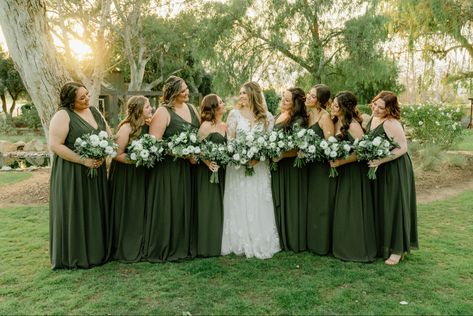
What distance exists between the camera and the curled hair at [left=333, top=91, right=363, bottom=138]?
5.60 m

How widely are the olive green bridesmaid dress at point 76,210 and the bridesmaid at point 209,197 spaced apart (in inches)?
48.5

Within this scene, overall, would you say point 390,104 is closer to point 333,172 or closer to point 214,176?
point 333,172

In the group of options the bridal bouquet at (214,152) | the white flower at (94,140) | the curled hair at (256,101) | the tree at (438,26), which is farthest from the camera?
the tree at (438,26)

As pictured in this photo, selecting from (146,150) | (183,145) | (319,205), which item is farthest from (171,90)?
(319,205)

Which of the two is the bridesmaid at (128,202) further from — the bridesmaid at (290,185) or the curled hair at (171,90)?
the bridesmaid at (290,185)

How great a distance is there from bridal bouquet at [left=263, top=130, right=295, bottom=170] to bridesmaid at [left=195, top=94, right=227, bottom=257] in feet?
2.04

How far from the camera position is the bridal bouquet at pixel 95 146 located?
5078mm

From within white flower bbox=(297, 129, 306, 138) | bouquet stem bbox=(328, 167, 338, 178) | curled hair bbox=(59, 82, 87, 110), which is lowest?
bouquet stem bbox=(328, 167, 338, 178)

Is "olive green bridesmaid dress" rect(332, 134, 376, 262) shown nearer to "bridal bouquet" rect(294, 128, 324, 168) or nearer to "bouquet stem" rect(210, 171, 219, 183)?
"bridal bouquet" rect(294, 128, 324, 168)

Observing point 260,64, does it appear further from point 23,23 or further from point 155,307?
point 155,307

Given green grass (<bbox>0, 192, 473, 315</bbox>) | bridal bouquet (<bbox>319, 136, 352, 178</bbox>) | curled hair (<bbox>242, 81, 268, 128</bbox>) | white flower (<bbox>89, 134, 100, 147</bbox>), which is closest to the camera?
green grass (<bbox>0, 192, 473, 315</bbox>)

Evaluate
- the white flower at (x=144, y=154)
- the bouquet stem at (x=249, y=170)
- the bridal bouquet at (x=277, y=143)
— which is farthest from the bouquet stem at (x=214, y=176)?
the white flower at (x=144, y=154)

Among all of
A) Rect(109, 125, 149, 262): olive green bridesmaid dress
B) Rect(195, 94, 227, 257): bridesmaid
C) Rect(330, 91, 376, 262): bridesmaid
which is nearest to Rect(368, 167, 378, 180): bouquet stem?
Rect(330, 91, 376, 262): bridesmaid

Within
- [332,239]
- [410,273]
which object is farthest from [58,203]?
[410,273]
